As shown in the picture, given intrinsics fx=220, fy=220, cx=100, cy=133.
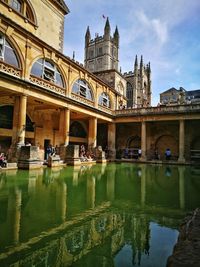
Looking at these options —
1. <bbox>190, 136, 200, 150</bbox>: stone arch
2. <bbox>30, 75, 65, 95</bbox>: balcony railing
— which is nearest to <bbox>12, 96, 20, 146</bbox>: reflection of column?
<bbox>30, 75, 65, 95</bbox>: balcony railing

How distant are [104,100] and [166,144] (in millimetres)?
9593

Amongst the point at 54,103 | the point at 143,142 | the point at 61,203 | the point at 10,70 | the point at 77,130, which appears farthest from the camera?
the point at 77,130

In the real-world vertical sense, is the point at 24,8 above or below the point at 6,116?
above

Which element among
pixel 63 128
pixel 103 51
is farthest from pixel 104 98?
pixel 103 51

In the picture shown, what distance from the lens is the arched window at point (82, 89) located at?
21225 millimetres

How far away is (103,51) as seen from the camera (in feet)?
242

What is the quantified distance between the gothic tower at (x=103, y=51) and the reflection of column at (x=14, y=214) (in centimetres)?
7085

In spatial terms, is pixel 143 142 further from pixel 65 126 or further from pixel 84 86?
pixel 65 126

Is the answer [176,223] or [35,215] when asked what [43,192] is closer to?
[35,215]

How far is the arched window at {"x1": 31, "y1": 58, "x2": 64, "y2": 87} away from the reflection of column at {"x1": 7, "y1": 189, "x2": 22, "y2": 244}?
12159 millimetres

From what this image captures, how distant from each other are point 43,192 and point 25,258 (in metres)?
3.89

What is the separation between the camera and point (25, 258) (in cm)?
265

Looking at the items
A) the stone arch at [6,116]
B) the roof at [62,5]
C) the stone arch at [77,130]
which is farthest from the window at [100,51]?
the stone arch at [6,116]

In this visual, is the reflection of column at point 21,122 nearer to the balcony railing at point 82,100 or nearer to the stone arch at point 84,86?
the balcony railing at point 82,100
